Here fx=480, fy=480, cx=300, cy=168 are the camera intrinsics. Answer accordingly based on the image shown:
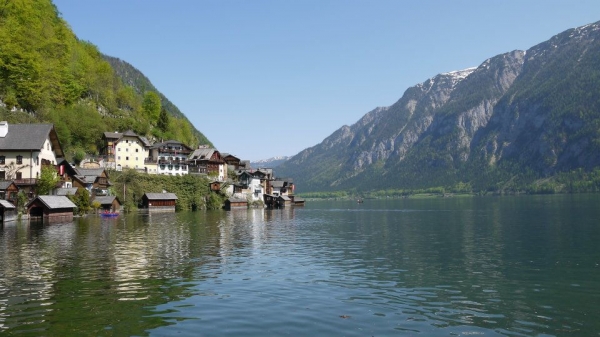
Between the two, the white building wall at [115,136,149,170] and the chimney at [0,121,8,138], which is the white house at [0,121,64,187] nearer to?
the chimney at [0,121,8,138]

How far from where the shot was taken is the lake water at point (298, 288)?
18125 mm

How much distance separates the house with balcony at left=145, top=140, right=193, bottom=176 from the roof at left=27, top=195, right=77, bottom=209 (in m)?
53.8

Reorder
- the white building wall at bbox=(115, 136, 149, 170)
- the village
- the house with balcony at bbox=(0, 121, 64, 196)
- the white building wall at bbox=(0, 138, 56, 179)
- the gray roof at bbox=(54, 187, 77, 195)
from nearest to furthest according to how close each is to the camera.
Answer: the village < the house with balcony at bbox=(0, 121, 64, 196) < the white building wall at bbox=(0, 138, 56, 179) < the gray roof at bbox=(54, 187, 77, 195) < the white building wall at bbox=(115, 136, 149, 170)

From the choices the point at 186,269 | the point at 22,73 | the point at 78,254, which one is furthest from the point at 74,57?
the point at 186,269

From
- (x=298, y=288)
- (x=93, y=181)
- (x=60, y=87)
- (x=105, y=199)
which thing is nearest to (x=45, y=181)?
(x=105, y=199)

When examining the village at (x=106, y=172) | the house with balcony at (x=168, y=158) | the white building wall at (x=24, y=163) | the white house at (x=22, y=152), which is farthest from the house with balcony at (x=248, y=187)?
the white building wall at (x=24, y=163)

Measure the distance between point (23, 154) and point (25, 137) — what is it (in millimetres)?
3044

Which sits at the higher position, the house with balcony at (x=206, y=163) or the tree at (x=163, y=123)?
the tree at (x=163, y=123)

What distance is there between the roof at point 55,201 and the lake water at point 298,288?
33.0 metres

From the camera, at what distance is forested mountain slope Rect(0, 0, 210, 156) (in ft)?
331

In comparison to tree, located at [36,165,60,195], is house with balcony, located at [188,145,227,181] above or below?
above

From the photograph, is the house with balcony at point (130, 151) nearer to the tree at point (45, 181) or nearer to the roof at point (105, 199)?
the roof at point (105, 199)

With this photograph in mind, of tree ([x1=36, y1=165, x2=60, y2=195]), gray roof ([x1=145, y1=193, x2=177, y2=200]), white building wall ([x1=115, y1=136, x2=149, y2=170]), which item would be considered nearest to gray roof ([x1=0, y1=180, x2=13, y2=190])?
tree ([x1=36, y1=165, x2=60, y2=195])

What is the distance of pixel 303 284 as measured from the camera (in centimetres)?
2638
